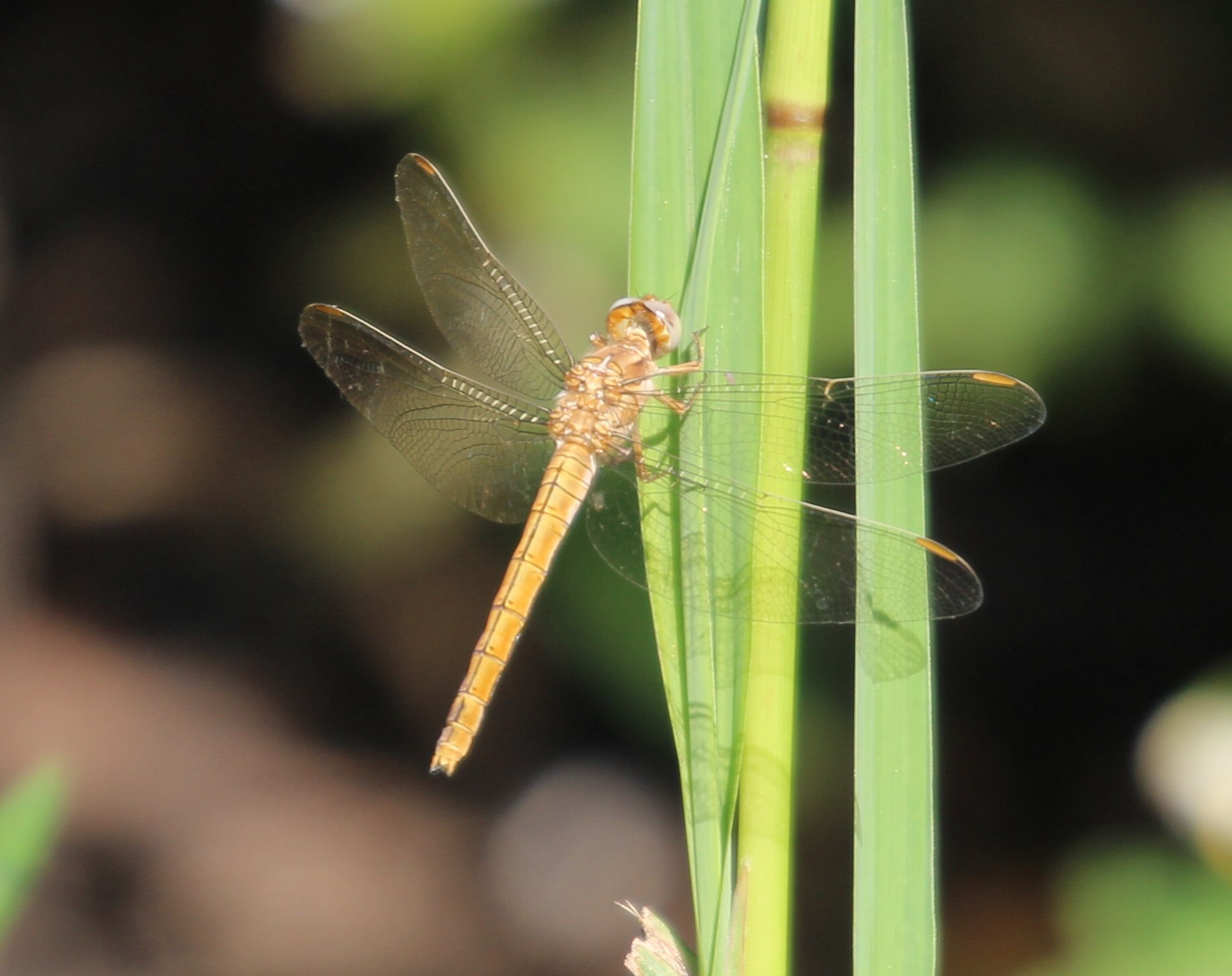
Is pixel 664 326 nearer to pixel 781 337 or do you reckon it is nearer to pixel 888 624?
pixel 781 337

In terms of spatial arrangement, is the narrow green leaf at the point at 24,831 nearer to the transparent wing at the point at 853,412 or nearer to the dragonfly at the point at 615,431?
the dragonfly at the point at 615,431

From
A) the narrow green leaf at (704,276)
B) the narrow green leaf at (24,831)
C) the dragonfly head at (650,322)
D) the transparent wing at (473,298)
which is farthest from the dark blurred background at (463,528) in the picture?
the narrow green leaf at (24,831)

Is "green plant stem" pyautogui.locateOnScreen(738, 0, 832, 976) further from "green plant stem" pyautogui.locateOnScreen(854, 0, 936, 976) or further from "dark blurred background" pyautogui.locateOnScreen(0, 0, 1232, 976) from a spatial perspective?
"dark blurred background" pyautogui.locateOnScreen(0, 0, 1232, 976)

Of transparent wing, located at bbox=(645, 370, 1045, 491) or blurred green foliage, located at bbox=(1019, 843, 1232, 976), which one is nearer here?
transparent wing, located at bbox=(645, 370, 1045, 491)

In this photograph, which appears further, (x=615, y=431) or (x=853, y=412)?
(x=615, y=431)

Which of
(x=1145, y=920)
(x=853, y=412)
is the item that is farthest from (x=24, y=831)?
(x=1145, y=920)

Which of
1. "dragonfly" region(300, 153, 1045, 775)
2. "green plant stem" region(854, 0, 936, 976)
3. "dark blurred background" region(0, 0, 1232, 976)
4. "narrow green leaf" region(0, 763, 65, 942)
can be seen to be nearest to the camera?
"green plant stem" region(854, 0, 936, 976)

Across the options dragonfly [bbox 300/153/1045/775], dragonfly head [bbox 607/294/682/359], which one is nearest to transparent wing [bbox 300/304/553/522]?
dragonfly [bbox 300/153/1045/775]

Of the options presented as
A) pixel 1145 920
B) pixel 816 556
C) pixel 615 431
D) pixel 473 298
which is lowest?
pixel 1145 920
